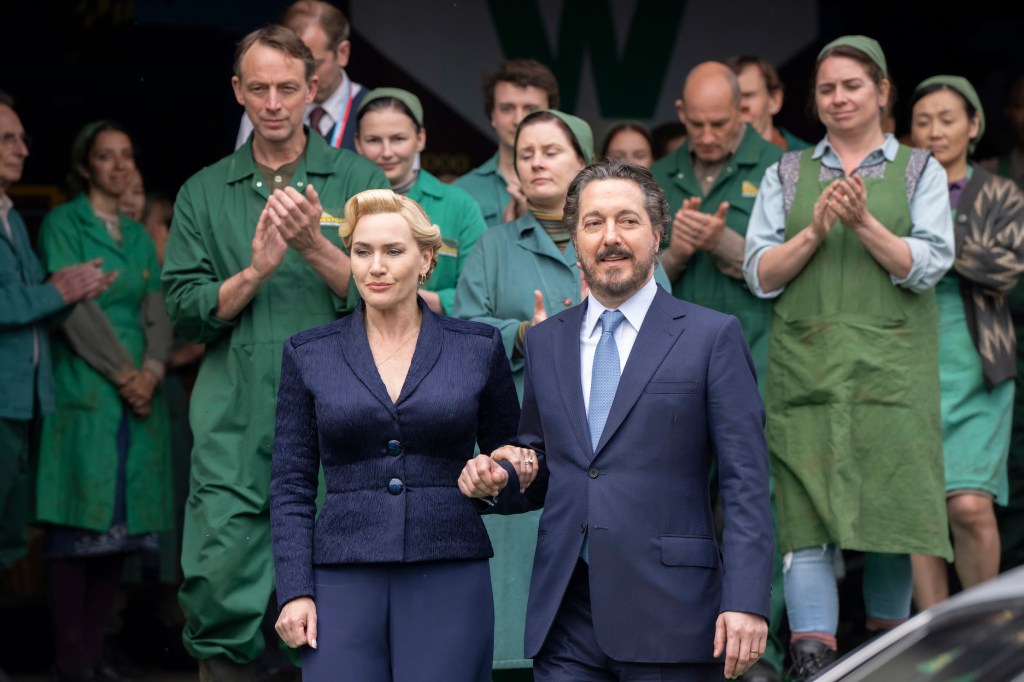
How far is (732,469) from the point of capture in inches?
160

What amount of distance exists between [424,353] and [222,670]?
172 centimetres

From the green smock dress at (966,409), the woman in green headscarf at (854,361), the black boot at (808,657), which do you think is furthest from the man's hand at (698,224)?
the black boot at (808,657)

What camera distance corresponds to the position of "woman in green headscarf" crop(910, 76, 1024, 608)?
6555mm

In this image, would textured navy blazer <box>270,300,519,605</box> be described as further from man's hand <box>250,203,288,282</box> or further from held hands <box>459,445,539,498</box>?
man's hand <box>250,203,288,282</box>

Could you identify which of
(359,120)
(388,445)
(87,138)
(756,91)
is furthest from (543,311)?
(87,138)

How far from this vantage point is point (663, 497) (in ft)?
13.3

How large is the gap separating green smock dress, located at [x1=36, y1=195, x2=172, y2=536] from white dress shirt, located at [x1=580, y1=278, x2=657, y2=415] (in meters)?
3.44

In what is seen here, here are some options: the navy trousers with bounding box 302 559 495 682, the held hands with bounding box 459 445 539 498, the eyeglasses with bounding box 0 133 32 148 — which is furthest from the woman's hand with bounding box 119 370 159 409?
the held hands with bounding box 459 445 539 498

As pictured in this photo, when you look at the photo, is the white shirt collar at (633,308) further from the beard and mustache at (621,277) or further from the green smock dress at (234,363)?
the green smock dress at (234,363)

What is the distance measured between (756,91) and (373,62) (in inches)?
76.5

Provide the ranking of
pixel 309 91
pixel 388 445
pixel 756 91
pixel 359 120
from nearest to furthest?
pixel 388 445
pixel 309 91
pixel 359 120
pixel 756 91

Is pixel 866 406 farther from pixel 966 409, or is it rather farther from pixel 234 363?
pixel 234 363

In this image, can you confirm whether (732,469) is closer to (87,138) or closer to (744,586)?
(744,586)

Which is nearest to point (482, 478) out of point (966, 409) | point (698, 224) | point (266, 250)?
point (266, 250)
